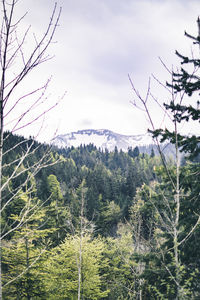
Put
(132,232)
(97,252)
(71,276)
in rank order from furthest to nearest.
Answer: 1. (97,252)
2. (71,276)
3. (132,232)

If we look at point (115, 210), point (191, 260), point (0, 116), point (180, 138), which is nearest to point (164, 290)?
point (191, 260)

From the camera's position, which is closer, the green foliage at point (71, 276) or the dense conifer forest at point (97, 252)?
the dense conifer forest at point (97, 252)

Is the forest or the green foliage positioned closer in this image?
the forest

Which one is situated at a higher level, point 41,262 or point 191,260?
point 191,260

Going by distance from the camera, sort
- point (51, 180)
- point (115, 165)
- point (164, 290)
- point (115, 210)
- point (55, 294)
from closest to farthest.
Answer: point (164, 290) → point (55, 294) → point (115, 210) → point (51, 180) → point (115, 165)

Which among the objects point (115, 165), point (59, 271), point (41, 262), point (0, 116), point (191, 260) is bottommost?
point (59, 271)

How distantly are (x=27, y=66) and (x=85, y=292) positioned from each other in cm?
1391

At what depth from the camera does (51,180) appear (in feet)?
169

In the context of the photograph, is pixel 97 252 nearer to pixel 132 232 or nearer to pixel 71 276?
pixel 71 276

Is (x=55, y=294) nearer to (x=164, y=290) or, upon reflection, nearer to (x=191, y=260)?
(x=164, y=290)

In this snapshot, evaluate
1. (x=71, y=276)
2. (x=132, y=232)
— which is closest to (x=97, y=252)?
(x=71, y=276)

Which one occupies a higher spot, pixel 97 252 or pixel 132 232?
pixel 132 232

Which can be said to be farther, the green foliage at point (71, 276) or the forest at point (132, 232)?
the green foliage at point (71, 276)

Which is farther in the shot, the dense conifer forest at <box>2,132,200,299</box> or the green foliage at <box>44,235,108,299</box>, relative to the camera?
Result: the green foliage at <box>44,235,108,299</box>
